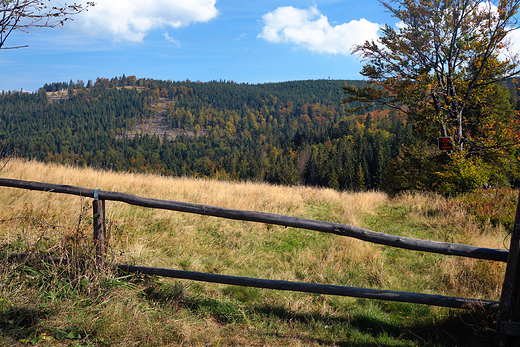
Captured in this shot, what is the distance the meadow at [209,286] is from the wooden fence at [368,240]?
18 centimetres

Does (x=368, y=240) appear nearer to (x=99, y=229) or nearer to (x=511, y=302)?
(x=511, y=302)

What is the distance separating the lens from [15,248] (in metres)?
3.80

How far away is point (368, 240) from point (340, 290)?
0.65 metres

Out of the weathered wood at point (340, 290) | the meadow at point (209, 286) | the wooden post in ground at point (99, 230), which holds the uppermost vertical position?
the wooden post in ground at point (99, 230)

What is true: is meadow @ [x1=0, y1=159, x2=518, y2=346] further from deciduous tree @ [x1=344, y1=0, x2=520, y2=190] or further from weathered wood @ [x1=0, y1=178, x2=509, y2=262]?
deciduous tree @ [x1=344, y1=0, x2=520, y2=190]

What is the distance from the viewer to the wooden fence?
2826 mm

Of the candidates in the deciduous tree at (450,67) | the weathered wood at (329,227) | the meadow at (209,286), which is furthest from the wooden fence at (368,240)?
the deciduous tree at (450,67)

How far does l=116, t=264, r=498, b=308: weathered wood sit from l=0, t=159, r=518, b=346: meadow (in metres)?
0.15

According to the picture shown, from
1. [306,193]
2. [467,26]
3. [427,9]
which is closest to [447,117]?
[467,26]

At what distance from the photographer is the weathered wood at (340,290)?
10.6 feet

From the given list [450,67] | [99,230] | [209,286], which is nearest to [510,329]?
[209,286]

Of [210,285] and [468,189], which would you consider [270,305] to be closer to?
[210,285]

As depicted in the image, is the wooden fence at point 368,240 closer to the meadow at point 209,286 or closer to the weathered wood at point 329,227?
the weathered wood at point 329,227

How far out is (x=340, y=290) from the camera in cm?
339
